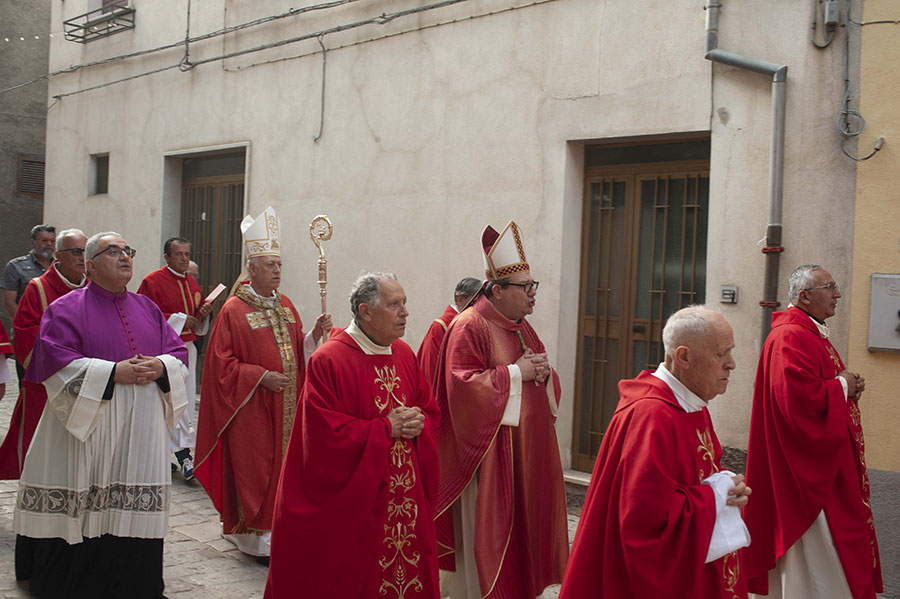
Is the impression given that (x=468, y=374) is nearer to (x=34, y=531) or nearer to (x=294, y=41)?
(x=34, y=531)

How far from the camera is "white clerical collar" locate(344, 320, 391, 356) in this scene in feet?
13.1

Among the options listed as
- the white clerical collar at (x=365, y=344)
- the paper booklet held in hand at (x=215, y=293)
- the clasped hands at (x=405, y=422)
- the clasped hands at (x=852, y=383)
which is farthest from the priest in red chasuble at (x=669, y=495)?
the paper booklet held in hand at (x=215, y=293)

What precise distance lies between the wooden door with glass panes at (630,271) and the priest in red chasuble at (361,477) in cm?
318

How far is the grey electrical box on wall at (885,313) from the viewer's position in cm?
547

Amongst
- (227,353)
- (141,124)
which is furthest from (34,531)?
(141,124)

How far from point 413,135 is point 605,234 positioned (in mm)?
2169

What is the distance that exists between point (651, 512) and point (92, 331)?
9.82 feet

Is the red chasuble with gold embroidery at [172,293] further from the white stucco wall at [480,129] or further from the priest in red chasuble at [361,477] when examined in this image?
the priest in red chasuble at [361,477]

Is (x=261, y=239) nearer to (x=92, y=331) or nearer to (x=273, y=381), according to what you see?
(x=273, y=381)

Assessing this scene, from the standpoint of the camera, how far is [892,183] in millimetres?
5512

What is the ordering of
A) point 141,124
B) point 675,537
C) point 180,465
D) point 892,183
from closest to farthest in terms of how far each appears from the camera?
point 675,537, point 892,183, point 180,465, point 141,124

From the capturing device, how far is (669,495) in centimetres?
295

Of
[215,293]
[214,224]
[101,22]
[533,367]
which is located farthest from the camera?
[101,22]

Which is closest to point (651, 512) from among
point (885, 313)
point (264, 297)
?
point (885, 313)
